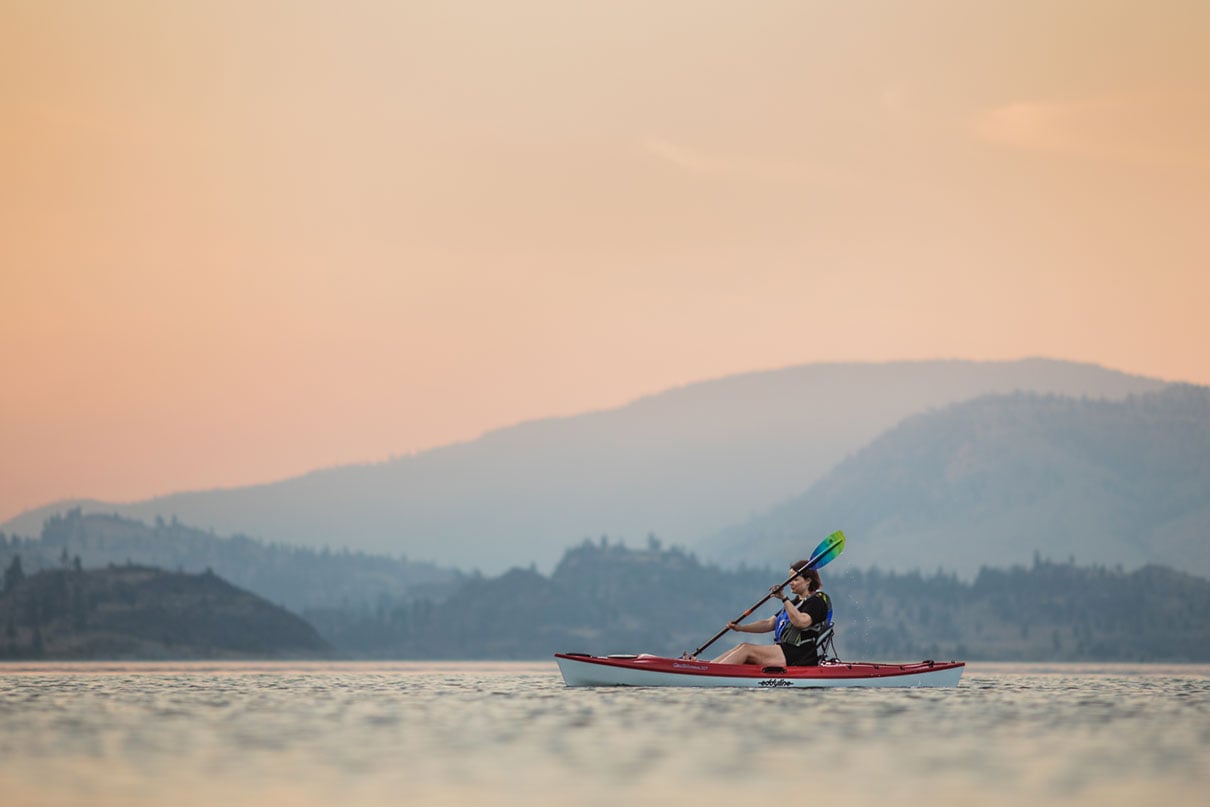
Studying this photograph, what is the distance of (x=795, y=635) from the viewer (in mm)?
45906

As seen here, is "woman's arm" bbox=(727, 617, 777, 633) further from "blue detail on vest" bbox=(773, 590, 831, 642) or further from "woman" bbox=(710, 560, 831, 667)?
"woman" bbox=(710, 560, 831, 667)

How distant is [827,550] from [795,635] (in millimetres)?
5397

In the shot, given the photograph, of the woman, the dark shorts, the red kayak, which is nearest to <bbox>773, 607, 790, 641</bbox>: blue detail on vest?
the woman

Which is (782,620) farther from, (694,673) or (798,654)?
(694,673)

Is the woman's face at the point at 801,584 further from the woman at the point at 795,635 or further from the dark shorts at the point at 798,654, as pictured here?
the dark shorts at the point at 798,654

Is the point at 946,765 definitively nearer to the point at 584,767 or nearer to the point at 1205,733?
the point at 584,767

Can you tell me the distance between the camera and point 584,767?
87.2 feet

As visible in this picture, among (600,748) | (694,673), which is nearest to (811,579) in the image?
(694,673)

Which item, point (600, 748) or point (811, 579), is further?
point (811, 579)

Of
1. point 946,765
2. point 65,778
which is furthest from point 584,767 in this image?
point 65,778

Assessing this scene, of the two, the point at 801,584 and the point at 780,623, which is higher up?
the point at 801,584

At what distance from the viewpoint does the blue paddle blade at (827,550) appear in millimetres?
49850

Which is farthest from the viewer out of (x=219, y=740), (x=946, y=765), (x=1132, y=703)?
(x=1132, y=703)

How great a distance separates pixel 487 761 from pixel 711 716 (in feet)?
32.9
